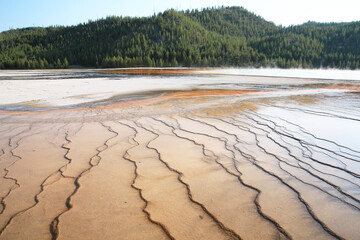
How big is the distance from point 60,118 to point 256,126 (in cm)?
510

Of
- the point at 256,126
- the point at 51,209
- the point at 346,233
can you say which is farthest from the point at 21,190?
the point at 256,126

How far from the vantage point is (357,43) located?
10394cm

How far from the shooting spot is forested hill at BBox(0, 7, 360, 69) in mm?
87750

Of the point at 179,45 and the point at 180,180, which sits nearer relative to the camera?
the point at 180,180

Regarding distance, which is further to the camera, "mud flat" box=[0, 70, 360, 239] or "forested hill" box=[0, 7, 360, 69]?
"forested hill" box=[0, 7, 360, 69]

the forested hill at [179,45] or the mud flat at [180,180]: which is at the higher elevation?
the forested hill at [179,45]

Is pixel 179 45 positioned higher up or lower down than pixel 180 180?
higher up

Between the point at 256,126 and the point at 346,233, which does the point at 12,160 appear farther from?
the point at 256,126

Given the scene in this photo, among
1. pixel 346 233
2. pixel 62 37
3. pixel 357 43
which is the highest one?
pixel 62 37

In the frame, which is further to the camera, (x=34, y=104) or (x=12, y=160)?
(x=34, y=104)

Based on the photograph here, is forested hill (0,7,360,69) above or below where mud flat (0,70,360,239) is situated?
above

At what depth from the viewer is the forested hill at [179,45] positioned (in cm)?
8775

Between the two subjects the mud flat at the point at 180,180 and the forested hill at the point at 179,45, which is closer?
the mud flat at the point at 180,180

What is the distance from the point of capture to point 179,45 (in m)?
107
